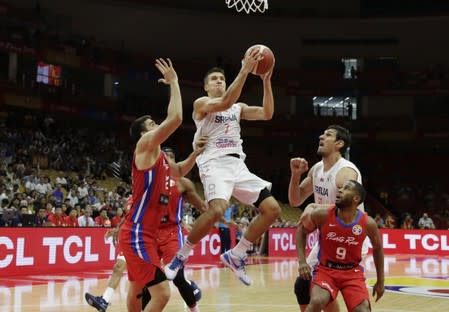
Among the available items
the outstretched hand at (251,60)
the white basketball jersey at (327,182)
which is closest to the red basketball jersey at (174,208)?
the white basketball jersey at (327,182)

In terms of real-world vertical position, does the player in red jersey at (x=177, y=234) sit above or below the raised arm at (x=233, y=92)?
below

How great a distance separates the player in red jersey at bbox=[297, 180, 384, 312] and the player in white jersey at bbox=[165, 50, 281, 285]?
0.68 m

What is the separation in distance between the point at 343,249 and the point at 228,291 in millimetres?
5695

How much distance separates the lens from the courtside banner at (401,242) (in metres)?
21.1

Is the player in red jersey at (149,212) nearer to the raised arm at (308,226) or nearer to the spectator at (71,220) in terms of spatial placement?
the raised arm at (308,226)

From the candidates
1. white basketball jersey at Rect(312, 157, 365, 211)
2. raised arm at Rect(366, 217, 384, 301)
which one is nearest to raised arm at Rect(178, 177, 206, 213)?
white basketball jersey at Rect(312, 157, 365, 211)

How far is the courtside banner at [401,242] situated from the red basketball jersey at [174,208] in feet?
45.5

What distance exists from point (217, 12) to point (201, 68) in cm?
343

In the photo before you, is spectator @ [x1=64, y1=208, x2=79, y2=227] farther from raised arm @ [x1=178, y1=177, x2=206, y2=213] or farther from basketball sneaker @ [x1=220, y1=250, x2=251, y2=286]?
basketball sneaker @ [x1=220, y1=250, x2=251, y2=286]

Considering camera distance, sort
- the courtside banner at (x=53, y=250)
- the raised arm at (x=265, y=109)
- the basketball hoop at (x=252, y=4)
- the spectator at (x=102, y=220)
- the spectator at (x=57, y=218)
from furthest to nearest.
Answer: the spectator at (x=102, y=220), the spectator at (x=57, y=218), the courtside banner at (x=53, y=250), the basketball hoop at (x=252, y=4), the raised arm at (x=265, y=109)

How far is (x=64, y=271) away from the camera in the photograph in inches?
539

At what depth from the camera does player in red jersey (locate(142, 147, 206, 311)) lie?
21.8ft

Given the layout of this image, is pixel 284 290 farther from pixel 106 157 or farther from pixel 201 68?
pixel 201 68

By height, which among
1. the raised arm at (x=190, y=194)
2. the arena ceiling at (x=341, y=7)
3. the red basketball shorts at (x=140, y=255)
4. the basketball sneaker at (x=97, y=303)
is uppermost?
the arena ceiling at (x=341, y=7)
